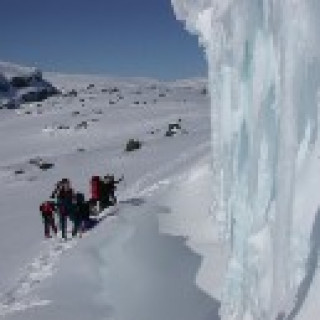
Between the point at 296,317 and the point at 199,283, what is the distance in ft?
23.1

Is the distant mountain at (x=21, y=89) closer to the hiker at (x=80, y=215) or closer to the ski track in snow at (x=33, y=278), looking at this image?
the hiker at (x=80, y=215)

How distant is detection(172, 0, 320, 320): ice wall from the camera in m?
8.69

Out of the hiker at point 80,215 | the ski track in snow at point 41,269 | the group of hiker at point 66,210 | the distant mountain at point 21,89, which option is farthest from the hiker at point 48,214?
the distant mountain at point 21,89

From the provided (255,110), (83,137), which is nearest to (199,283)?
(255,110)

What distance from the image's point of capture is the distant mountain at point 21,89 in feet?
284

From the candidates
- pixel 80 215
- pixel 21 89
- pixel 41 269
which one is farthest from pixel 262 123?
pixel 21 89

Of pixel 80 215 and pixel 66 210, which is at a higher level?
pixel 66 210

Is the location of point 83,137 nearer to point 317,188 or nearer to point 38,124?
point 38,124

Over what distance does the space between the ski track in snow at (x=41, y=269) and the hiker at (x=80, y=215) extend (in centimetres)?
41

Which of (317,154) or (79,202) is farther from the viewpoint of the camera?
(79,202)

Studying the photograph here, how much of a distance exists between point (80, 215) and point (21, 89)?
73144 millimetres

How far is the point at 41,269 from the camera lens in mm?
17328

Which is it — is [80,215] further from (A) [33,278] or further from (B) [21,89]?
(B) [21,89]

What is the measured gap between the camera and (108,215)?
70.0ft
